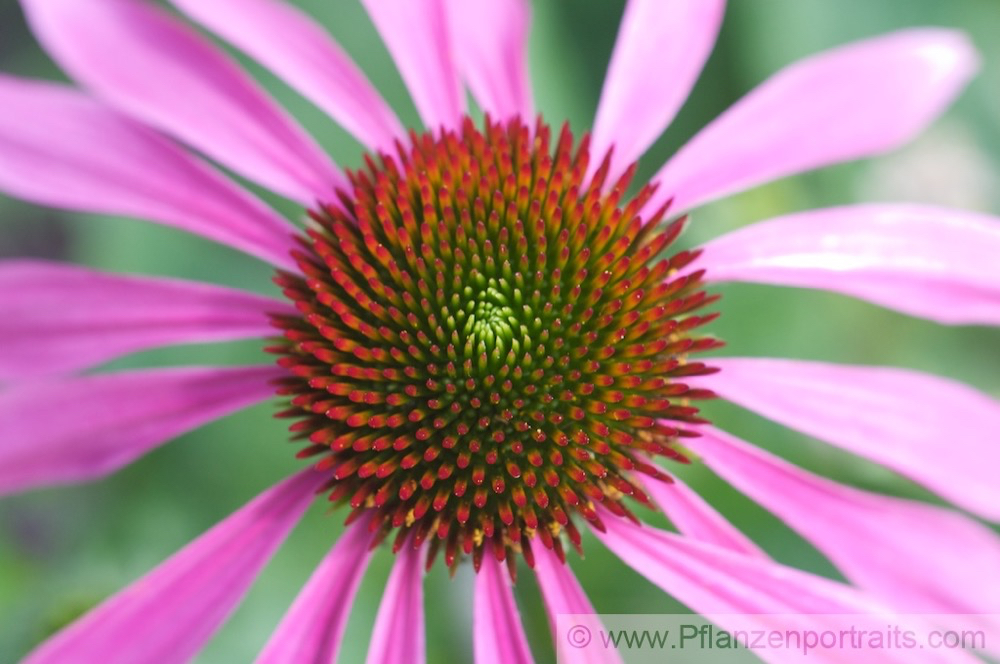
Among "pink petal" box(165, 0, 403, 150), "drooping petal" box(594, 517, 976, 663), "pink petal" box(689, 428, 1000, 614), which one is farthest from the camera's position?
"pink petal" box(165, 0, 403, 150)

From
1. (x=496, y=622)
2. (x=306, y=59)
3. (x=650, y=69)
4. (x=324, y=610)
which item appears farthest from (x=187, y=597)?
(x=650, y=69)

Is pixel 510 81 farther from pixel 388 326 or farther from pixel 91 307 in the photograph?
pixel 91 307

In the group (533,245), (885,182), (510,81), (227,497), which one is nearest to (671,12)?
(510,81)

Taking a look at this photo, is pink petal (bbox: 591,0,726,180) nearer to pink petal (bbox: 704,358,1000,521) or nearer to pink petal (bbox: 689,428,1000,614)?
pink petal (bbox: 704,358,1000,521)

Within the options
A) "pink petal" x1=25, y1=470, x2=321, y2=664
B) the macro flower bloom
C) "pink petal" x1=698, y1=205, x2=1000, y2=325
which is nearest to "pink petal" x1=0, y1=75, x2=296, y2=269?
the macro flower bloom

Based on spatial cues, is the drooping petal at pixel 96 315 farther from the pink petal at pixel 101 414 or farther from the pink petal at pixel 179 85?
the pink petal at pixel 179 85

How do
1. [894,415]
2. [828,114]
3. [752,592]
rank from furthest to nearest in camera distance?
[828,114], [894,415], [752,592]

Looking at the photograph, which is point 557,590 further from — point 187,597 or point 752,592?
point 187,597
